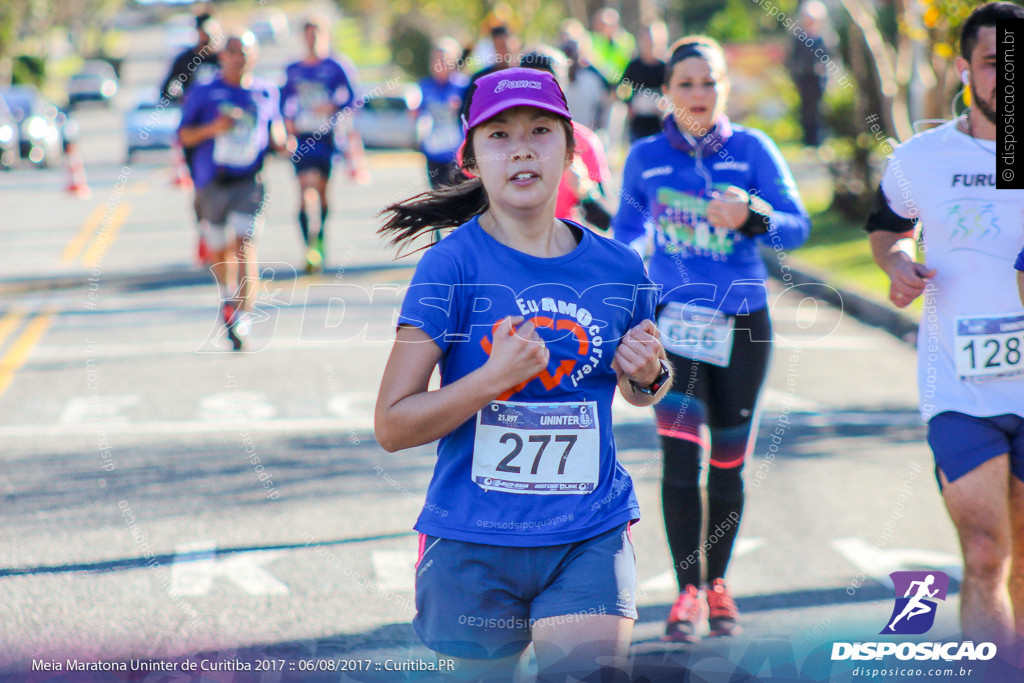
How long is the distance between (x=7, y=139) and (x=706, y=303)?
2703 centimetres

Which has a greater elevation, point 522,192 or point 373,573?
point 522,192

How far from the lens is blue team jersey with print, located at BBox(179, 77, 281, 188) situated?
9.69 meters

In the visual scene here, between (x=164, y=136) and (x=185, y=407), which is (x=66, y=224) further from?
(x=164, y=136)

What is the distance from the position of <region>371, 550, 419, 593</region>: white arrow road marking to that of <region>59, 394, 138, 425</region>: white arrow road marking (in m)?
2.84

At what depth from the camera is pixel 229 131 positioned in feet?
31.6

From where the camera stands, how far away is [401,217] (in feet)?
10.6

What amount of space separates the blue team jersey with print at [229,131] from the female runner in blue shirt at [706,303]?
5.71 meters

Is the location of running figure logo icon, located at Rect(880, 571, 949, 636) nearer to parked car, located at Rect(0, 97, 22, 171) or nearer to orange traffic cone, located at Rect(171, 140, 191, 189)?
orange traffic cone, located at Rect(171, 140, 191, 189)

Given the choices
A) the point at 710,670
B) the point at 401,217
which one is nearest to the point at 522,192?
the point at 401,217

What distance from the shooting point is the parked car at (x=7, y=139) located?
28.3m

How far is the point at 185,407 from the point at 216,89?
298 cm

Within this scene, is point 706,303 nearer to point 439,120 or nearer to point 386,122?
point 439,120

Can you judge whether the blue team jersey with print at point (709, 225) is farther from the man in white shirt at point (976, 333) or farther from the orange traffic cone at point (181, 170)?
the orange traffic cone at point (181, 170)

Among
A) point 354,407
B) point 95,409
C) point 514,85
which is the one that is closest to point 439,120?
point 354,407
